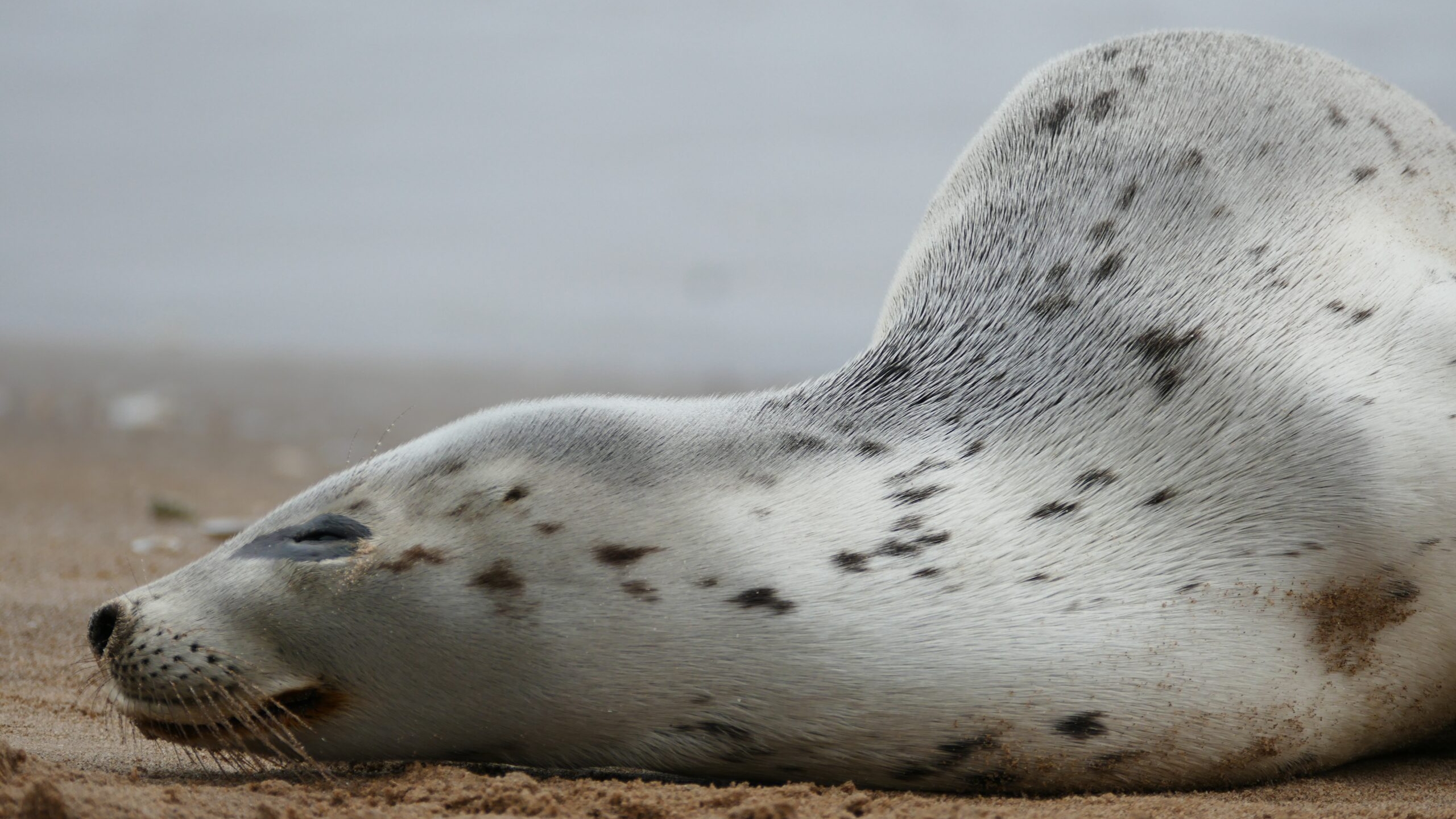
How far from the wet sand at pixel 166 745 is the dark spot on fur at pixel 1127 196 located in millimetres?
1338

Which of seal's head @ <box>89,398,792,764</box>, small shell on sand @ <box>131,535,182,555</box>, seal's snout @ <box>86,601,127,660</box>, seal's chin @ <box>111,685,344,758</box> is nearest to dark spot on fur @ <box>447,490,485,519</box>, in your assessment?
seal's head @ <box>89,398,792,764</box>

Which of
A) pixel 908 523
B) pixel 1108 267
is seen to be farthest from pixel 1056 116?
pixel 908 523

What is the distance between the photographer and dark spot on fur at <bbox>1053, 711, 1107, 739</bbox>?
2467 mm

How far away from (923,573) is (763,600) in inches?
12.2

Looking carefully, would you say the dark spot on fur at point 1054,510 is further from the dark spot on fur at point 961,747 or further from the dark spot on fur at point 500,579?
the dark spot on fur at point 500,579

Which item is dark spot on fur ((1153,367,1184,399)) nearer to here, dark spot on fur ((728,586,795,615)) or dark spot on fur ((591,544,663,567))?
dark spot on fur ((728,586,795,615))

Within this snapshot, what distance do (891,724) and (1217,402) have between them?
990 millimetres

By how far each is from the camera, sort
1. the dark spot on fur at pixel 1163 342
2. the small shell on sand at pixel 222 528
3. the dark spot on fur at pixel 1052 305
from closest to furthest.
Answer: the dark spot on fur at pixel 1163 342, the dark spot on fur at pixel 1052 305, the small shell on sand at pixel 222 528

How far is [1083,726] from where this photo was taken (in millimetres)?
2475

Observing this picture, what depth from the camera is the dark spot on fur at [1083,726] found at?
2.47 meters

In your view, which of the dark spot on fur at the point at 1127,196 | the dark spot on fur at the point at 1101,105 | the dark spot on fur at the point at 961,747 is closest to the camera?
the dark spot on fur at the point at 961,747

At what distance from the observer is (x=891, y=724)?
8.04 ft

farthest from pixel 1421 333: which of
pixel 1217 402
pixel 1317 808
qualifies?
pixel 1317 808

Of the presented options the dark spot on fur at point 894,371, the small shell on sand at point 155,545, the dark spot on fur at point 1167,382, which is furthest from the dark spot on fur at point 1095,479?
the small shell on sand at point 155,545
